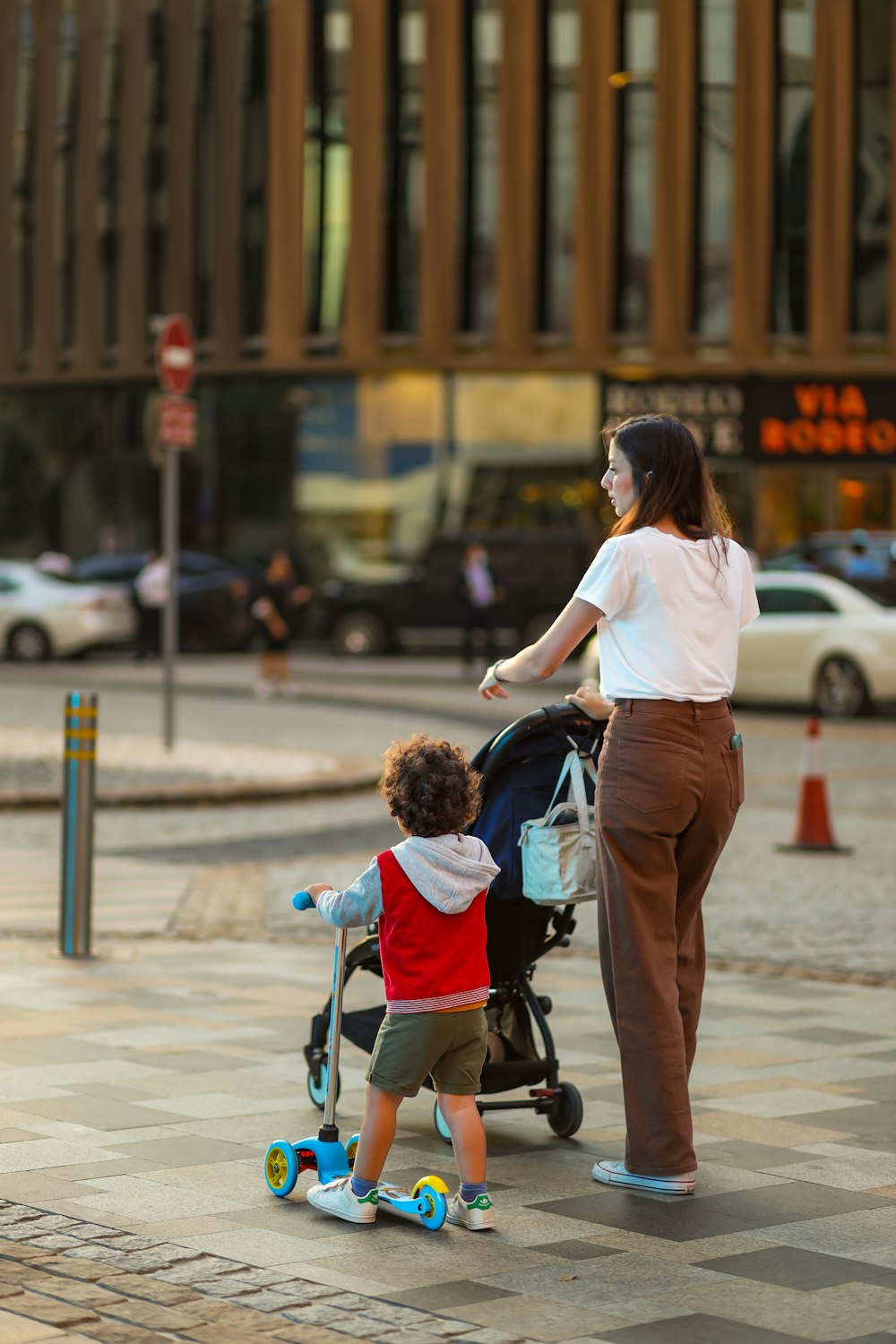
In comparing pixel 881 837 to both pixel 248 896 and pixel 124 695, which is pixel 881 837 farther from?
pixel 124 695

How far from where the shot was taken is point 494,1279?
185 inches

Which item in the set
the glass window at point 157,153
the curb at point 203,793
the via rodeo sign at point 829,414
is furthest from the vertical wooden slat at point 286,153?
the curb at point 203,793

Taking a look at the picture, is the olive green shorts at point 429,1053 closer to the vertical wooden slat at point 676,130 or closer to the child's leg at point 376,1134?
the child's leg at point 376,1134

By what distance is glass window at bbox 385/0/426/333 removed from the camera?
1588 inches

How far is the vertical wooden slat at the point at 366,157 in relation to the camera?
40.3 metres

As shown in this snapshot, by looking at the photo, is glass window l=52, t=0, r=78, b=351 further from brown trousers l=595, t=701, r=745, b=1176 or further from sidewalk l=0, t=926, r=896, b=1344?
brown trousers l=595, t=701, r=745, b=1176

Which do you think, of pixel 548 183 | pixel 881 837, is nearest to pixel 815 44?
pixel 548 183

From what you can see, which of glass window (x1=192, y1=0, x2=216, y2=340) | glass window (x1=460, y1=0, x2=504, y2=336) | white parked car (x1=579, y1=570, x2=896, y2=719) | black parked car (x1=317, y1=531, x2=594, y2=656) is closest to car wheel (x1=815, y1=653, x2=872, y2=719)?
white parked car (x1=579, y1=570, x2=896, y2=719)

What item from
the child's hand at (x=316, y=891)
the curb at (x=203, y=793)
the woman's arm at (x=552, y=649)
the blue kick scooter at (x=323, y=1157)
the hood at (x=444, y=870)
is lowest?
the curb at (x=203, y=793)

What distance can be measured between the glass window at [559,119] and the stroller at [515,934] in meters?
34.5

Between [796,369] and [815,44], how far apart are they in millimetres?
5493

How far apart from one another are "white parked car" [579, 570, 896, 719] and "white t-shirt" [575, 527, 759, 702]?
17986mm

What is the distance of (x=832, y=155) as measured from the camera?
126 ft

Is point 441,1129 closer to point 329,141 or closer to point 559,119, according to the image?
point 559,119
